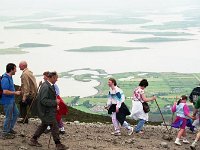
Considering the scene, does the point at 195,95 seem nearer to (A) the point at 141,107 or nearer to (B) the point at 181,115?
(B) the point at 181,115

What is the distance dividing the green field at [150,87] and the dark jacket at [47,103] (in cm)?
3842

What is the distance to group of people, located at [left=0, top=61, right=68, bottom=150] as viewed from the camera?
8812mm

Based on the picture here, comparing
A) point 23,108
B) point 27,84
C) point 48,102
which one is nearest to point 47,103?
point 48,102

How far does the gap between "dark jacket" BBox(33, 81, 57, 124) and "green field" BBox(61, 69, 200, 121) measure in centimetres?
3842

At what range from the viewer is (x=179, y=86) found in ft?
282

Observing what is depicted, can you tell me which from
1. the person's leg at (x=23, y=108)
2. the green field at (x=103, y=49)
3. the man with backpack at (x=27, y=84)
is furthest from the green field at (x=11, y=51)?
the man with backpack at (x=27, y=84)

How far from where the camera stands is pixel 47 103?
8711mm

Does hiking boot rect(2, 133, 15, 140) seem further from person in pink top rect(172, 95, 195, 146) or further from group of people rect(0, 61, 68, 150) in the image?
person in pink top rect(172, 95, 195, 146)

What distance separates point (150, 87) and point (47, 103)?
7473cm

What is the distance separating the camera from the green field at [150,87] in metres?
61.4

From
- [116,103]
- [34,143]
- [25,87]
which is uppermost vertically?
[25,87]

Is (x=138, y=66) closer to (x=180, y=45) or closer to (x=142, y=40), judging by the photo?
(x=180, y=45)

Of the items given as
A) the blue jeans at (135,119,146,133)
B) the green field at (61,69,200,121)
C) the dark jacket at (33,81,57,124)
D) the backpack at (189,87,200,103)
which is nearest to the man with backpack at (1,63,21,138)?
the dark jacket at (33,81,57,124)

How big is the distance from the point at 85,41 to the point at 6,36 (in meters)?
40.8
